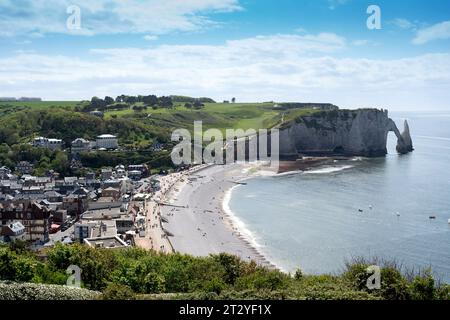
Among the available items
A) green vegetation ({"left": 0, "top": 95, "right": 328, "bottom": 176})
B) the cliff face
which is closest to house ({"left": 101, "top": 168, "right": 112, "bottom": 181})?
green vegetation ({"left": 0, "top": 95, "right": 328, "bottom": 176})

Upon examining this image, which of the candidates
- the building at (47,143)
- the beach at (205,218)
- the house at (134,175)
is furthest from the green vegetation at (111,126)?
the beach at (205,218)

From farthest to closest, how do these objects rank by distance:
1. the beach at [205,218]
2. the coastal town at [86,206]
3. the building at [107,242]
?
1. the beach at [205,218]
2. the coastal town at [86,206]
3. the building at [107,242]

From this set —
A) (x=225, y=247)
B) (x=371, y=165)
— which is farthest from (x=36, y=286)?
(x=371, y=165)

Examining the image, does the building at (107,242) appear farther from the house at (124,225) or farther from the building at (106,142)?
the building at (106,142)

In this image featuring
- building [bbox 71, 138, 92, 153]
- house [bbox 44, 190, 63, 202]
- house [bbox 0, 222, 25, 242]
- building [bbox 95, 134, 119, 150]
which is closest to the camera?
house [bbox 0, 222, 25, 242]

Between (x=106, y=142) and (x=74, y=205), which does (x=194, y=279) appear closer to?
(x=74, y=205)

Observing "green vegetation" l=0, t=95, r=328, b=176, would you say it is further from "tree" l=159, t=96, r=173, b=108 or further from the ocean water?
the ocean water
